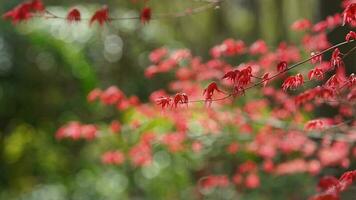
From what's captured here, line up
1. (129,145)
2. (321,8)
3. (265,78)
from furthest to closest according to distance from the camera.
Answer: (129,145) → (321,8) → (265,78)

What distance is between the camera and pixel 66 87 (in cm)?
666

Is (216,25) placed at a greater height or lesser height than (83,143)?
greater

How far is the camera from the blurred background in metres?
6.01

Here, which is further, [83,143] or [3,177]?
[83,143]

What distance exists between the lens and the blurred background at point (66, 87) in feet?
19.7

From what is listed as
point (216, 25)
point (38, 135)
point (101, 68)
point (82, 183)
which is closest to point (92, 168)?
point (82, 183)

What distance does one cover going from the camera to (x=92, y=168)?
6.08 metres

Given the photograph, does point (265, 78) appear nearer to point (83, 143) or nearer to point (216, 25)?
point (83, 143)

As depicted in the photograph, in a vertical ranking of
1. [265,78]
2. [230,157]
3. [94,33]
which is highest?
[94,33]

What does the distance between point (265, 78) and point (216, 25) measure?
582 cm

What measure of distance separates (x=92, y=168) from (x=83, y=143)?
2.01ft

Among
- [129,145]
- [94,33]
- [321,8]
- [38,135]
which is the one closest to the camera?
[321,8]

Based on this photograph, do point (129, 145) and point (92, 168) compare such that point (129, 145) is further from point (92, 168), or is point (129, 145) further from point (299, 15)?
point (299, 15)

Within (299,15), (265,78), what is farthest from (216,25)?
(265,78)
